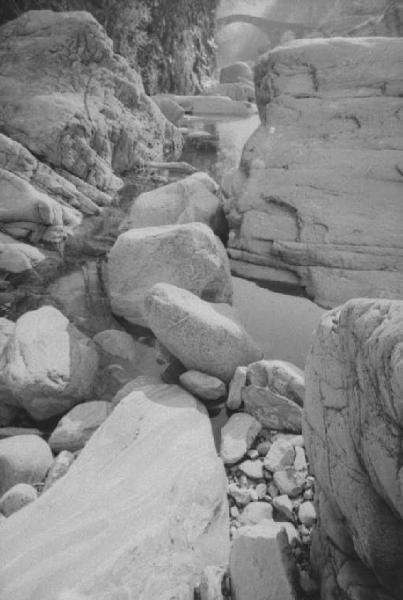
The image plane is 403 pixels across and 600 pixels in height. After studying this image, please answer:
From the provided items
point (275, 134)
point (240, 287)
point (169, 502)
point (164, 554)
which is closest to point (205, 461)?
point (169, 502)

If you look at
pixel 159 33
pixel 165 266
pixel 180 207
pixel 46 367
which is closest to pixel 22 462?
pixel 46 367

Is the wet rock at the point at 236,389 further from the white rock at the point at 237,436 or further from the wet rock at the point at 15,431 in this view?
the wet rock at the point at 15,431

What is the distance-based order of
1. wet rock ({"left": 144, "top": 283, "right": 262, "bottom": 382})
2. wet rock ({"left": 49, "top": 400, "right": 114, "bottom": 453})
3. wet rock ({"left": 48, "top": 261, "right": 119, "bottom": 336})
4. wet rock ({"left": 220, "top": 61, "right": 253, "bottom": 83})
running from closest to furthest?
1. wet rock ({"left": 49, "top": 400, "right": 114, "bottom": 453})
2. wet rock ({"left": 144, "top": 283, "right": 262, "bottom": 382})
3. wet rock ({"left": 48, "top": 261, "right": 119, "bottom": 336})
4. wet rock ({"left": 220, "top": 61, "right": 253, "bottom": 83})

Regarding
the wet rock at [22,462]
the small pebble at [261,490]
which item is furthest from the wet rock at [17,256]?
the small pebble at [261,490]

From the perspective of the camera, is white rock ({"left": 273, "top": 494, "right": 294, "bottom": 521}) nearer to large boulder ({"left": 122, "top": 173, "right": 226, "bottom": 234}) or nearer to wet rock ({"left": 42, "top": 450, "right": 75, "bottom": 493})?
wet rock ({"left": 42, "top": 450, "right": 75, "bottom": 493})

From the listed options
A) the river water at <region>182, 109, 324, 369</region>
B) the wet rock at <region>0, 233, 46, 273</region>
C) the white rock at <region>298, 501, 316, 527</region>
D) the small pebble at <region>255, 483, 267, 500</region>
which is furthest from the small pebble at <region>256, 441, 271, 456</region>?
the wet rock at <region>0, 233, 46, 273</region>

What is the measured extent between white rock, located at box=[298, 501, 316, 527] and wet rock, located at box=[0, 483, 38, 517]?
170cm

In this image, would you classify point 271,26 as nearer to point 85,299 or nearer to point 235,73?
point 235,73

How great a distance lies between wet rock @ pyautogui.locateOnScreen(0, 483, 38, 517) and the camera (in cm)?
254

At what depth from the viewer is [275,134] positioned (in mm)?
6605

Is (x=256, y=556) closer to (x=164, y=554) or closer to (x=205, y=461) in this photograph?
(x=164, y=554)

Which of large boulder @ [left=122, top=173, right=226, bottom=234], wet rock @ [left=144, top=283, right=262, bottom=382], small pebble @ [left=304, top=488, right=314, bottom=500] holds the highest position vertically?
large boulder @ [left=122, top=173, right=226, bottom=234]

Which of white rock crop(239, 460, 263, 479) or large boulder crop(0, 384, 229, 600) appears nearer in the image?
large boulder crop(0, 384, 229, 600)

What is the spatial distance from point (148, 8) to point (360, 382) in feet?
86.0
